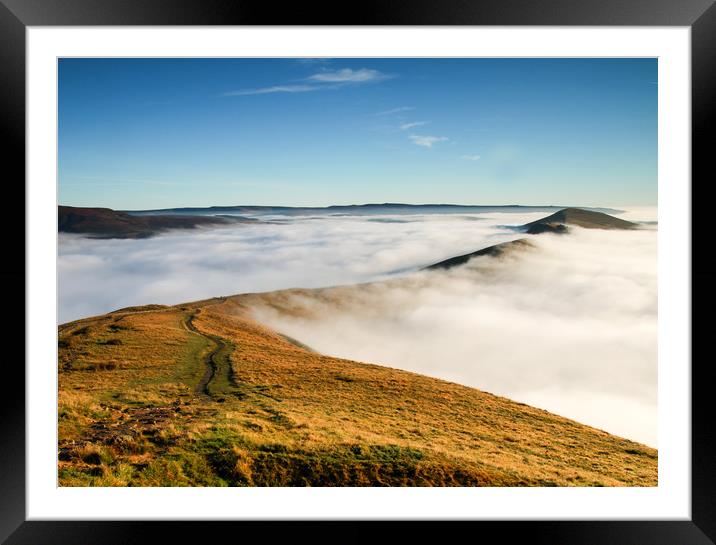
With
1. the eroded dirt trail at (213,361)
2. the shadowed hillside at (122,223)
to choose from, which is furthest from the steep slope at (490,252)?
the eroded dirt trail at (213,361)

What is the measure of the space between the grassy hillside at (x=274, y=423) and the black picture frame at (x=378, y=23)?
2.05 metres

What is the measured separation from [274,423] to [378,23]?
17.6ft

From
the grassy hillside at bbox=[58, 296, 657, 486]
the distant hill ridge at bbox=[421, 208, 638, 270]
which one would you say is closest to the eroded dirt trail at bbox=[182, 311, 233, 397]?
the grassy hillside at bbox=[58, 296, 657, 486]

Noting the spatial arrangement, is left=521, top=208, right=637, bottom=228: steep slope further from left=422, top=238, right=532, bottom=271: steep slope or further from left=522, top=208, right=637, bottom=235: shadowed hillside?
left=422, top=238, right=532, bottom=271: steep slope

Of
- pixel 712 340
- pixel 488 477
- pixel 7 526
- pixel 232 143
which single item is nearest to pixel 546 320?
pixel 232 143

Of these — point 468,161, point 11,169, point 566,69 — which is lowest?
point 11,169

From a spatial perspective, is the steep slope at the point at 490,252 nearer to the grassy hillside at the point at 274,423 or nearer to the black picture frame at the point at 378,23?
the grassy hillside at the point at 274,423

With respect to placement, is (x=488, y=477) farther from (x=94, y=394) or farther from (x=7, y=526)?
(x=94, y=394)

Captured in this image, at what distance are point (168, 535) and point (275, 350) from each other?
9355 millimetres

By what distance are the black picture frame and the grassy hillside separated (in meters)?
2.05

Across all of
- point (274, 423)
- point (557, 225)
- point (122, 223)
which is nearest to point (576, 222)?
point (557, 225)

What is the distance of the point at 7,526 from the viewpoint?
2438 millimetres

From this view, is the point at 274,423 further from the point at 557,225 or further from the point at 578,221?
the point at 578,221

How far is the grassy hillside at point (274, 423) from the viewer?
462 cm
